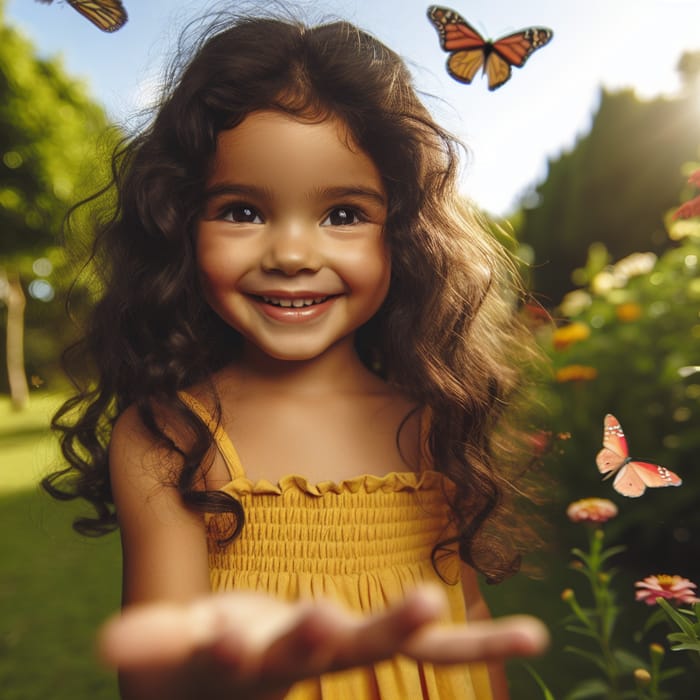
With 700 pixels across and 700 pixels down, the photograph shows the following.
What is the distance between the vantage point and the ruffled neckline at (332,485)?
3.94 feet

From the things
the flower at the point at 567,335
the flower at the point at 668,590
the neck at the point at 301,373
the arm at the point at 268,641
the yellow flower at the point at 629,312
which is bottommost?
the arm at the point at 268,641

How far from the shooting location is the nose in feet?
3.70

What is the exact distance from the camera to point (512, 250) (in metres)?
1.74

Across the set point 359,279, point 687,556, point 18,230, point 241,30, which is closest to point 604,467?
point 359,279

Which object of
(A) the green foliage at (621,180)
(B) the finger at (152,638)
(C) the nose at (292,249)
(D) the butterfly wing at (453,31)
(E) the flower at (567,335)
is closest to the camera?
(B) the finger at (152,638)

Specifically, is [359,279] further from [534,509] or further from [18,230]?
[18,230]

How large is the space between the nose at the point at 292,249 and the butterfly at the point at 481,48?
0.42 meters

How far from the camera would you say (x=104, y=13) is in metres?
1.13

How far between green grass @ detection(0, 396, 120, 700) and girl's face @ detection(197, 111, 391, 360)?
30.6 inches

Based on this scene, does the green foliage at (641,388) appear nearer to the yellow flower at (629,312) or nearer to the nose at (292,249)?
the yellow flower at (629,312)

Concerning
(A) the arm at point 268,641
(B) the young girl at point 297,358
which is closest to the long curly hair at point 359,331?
(B) the young girl at point 297,358

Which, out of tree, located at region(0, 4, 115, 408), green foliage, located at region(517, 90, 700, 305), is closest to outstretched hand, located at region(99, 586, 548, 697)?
green foliage, located at region(517, 90, 700, 305)

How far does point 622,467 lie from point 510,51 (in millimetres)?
760

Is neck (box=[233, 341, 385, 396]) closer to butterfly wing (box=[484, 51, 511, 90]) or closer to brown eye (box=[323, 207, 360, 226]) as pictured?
brown eye (box=[323, 207, 360, 226])
